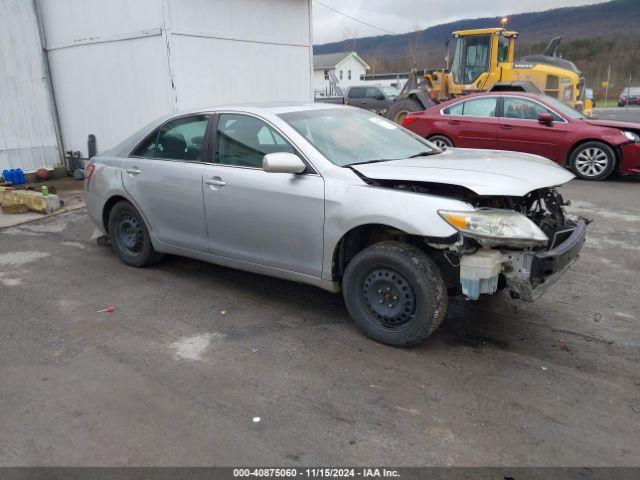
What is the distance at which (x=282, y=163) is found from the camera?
12.4 ft

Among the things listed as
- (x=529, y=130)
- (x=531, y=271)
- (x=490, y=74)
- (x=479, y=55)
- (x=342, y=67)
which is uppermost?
(x=342, y=67)

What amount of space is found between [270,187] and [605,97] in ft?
158

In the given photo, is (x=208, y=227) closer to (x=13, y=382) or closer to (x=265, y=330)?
(x=265, y=330)

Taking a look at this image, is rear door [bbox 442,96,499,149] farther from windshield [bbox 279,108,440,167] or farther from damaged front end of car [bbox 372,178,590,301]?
damaged front end of car [bbox 372,178,590,301]

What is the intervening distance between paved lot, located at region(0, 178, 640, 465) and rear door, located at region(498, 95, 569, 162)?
16.1 ft

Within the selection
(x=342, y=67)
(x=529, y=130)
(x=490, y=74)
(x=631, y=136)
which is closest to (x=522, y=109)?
(x=529, y=130)

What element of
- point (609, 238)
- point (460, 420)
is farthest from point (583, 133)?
point (460, 420)

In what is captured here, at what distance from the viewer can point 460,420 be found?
113 inches

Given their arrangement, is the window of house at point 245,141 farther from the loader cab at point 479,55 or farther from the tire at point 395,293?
the loader cab at point 479,55

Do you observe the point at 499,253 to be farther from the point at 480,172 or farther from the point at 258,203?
the point at 258,203

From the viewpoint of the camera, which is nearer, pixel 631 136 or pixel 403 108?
pixel 631 136

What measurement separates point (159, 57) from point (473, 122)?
19.4ft

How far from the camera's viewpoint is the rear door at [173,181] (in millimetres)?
4607

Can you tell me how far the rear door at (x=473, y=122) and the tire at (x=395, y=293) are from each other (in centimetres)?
714
